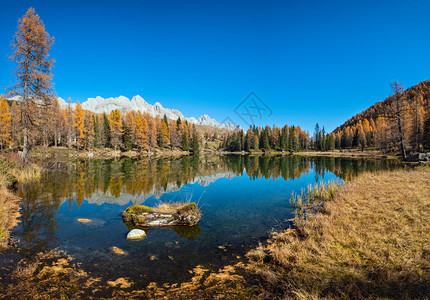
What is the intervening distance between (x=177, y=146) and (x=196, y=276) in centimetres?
10140

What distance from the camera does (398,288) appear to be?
452cm

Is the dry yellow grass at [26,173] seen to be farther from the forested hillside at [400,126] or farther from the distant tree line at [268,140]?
the distant tree line at [268,140]

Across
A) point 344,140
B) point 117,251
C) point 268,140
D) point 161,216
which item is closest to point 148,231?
point 161,216

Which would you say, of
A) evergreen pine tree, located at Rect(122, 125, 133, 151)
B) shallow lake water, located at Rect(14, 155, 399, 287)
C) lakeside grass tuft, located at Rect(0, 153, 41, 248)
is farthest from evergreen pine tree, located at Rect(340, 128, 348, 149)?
lakeside grass tuft, located at Rect(0, 153, 41, 248)

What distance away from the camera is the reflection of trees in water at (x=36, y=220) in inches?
333

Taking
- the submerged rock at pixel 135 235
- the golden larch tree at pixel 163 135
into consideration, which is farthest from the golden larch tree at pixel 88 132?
the submerged rock at pixel 135 235

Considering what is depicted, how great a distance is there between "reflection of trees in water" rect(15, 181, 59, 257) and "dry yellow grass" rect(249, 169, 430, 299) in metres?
9.32

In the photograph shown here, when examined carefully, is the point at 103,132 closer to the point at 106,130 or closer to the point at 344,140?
the point at 106,130

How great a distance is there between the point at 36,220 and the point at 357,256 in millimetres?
15880

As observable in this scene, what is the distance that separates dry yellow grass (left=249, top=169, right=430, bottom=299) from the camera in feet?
15.6

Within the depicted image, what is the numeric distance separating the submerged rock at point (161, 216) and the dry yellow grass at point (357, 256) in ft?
15.7

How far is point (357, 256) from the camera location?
6230mm

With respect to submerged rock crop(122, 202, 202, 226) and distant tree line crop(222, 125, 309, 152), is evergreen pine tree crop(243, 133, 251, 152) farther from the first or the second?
submerged rock crop(122, 202, 202, 226)

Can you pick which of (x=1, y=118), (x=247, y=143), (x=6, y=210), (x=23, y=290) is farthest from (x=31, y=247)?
(x=247, y=143)
